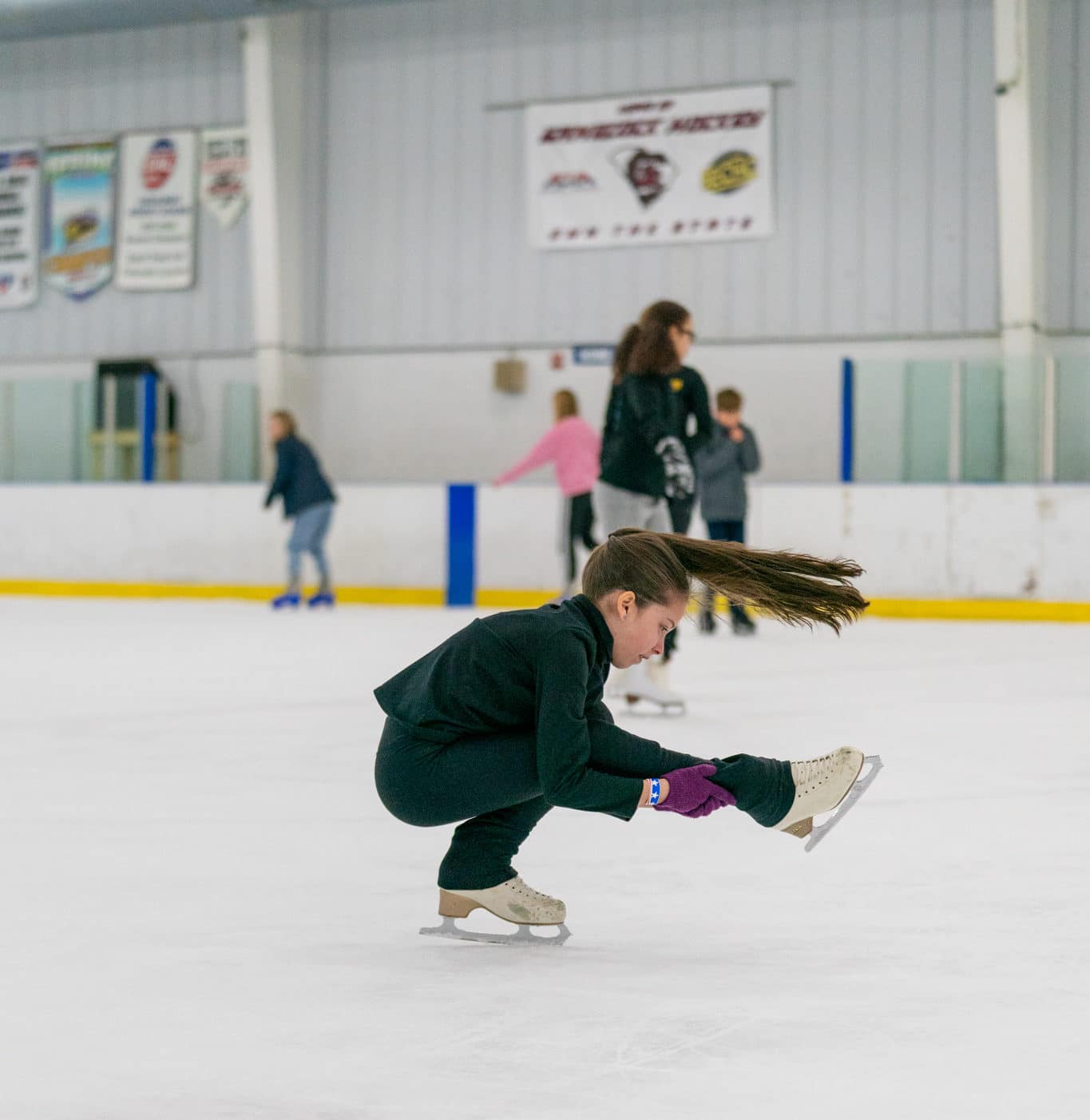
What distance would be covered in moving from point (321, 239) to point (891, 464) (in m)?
5.42

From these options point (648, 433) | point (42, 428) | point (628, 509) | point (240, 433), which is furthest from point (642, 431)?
point (42, 428)

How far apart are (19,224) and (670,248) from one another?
6.01 metres

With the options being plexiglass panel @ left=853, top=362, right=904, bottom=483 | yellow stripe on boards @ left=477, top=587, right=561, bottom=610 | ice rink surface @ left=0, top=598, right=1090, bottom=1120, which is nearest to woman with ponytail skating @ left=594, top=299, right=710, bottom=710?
ice rink surface @ left=0, top=598, right=1090, bottom=1120

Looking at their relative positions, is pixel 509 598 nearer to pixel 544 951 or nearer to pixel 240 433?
pixel 240 433

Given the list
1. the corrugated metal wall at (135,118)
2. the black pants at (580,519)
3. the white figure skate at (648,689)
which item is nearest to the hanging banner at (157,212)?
the corrugated metal wall at (135,118)

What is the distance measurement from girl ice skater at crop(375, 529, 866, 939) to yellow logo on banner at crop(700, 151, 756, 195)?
11.4 metres

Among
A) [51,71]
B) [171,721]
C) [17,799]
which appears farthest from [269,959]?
[51,71]

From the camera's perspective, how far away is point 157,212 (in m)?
15.2

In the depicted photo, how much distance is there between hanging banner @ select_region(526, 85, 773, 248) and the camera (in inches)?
533

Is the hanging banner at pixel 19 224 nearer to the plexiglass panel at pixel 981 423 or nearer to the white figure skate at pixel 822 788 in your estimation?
the plexiglass panel at pixel 981 423

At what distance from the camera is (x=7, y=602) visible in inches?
487

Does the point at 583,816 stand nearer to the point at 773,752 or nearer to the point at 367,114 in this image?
the point at 773,752

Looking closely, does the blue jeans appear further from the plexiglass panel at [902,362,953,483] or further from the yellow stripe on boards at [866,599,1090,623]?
the plexiglass panel at [902,362,953,483]

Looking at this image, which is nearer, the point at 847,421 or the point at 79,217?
the point at 847,421
